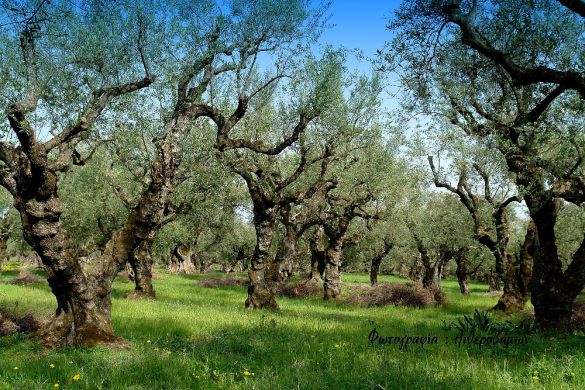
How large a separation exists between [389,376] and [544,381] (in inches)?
107

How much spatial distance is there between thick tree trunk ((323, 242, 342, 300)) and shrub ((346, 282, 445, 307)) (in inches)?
76.7

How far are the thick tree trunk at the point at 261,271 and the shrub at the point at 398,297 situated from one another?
8131 millimetres

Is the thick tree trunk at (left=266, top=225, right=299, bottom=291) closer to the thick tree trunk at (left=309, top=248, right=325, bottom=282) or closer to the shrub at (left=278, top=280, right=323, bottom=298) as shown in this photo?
the shrub at (left=278, top=280, right=323, bottom=298)

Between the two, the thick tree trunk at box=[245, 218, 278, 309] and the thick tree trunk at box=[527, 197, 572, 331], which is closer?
the thick tree trunk at box=[527, 197, 572, 331]

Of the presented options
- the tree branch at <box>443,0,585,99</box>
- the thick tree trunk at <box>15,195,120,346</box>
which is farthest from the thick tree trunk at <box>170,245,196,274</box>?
the tree branch at <box>443,0,585,99</box>

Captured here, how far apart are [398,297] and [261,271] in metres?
10.4

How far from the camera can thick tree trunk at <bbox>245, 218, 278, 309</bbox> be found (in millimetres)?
22156

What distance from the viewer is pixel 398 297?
28.4 metres

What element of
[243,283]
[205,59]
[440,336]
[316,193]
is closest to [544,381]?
[440,336]

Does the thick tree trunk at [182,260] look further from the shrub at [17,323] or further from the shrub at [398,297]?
the shrub at [17,323]

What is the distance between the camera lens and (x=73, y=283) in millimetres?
10562

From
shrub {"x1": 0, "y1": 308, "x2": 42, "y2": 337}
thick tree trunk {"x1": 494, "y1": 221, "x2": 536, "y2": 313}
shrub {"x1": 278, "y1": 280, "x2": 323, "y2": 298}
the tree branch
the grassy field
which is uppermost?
the tree branch

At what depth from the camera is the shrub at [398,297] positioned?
27969 millimetres

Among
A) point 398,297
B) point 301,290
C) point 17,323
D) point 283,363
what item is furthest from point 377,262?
point 283,363
